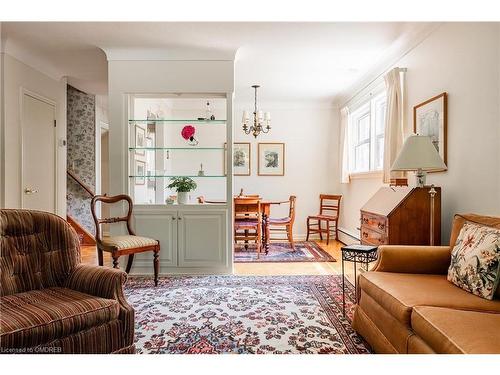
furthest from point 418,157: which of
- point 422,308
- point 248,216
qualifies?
point 248,216

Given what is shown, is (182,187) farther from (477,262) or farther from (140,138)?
(477,262)

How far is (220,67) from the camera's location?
3.99m

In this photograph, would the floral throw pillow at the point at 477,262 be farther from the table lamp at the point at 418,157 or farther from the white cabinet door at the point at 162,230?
the white cabinet door at the point at 162,230

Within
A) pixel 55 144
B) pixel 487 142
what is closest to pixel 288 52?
pixel 487 142

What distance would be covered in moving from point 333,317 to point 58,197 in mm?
3934

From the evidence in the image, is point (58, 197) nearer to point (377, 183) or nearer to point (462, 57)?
point (377, 183)

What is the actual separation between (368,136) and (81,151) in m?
4.72

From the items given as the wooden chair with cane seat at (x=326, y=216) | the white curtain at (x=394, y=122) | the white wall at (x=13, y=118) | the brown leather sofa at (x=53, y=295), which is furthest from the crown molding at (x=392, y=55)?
the white wall at (x=13, y=118)

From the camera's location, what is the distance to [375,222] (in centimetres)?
314

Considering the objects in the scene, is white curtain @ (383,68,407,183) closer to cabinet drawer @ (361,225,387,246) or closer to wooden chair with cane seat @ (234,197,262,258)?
cabinet drawer @ (361,225,387,246)

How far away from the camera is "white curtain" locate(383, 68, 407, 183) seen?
3.81 metres

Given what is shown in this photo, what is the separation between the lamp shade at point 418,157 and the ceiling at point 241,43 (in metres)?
1.31

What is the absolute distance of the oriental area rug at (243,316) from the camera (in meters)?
2.20

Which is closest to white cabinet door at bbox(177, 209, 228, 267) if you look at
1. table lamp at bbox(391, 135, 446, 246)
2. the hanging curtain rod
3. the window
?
table lamp at bbox(391, 135, 446, 246)
